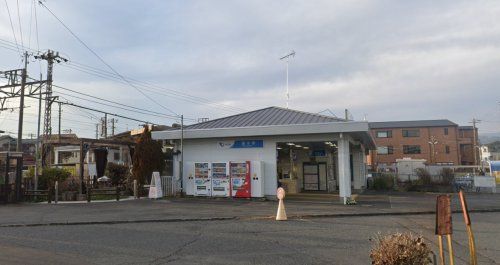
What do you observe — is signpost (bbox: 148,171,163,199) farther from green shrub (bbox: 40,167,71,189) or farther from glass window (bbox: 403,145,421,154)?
glass window (bbox: 403,145,421,154)

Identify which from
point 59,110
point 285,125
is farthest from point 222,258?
point 59,110

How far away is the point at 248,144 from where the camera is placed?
23.2 meters

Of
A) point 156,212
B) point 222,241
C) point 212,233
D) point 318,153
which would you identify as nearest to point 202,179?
point 156,212

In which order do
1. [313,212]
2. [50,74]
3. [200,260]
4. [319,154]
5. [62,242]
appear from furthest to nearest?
[50,74] < [319,154] < [313,212] < [62,242] < [200,260]

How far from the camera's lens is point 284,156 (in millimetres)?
31391

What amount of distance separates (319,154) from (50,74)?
2126cm

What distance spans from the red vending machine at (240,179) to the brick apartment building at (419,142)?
58.8m

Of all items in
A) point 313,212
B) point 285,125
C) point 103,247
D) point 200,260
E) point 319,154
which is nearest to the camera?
point 200,260

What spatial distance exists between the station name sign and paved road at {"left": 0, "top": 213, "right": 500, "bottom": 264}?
8597 mm

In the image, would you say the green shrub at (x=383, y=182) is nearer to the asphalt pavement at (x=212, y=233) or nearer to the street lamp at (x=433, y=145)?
the asphalt pavement at (x=212, y=233)

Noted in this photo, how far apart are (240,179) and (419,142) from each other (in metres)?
64.7

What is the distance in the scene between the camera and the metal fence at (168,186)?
962 inches

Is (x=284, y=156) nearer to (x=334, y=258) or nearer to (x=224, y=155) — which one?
(x=224, y=155)

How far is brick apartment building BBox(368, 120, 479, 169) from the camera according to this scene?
257 feet
